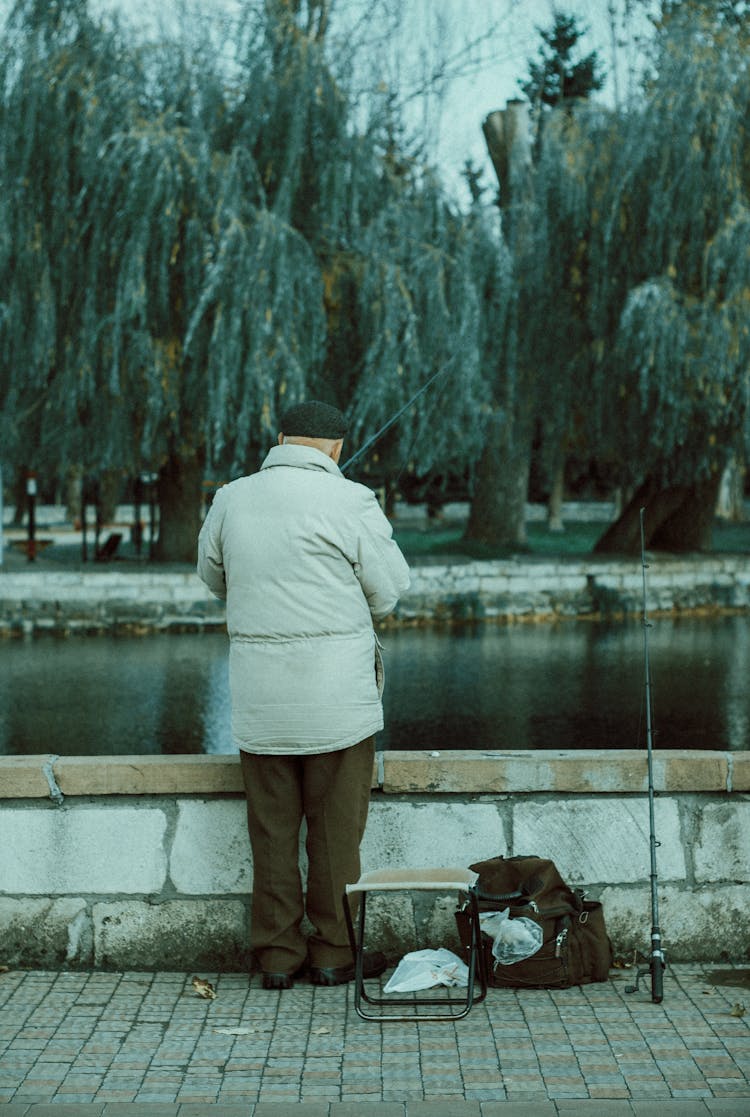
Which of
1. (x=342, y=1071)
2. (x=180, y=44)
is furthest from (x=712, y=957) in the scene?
(x=180, y=44)

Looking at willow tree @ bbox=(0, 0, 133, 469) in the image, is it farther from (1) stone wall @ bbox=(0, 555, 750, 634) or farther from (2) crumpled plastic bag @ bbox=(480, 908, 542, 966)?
(2) crumpled plastic bag @ bbox=(480, 908, 542, 966)

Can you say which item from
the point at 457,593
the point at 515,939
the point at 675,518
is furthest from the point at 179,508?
the point at 515,939

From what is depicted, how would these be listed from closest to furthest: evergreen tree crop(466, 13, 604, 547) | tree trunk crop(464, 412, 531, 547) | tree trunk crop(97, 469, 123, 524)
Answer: evergreen tree crop(466, 13, 604, 547), tree trunk crop(464, 412, 531, 547), tree trunk crop(97, 469, 123, 524)

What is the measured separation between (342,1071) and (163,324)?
57.9 ft

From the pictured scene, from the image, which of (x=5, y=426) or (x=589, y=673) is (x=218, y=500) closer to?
(x=589, y=673)

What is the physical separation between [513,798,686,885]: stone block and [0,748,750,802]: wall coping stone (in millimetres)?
70

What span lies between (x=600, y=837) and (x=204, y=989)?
151 cm

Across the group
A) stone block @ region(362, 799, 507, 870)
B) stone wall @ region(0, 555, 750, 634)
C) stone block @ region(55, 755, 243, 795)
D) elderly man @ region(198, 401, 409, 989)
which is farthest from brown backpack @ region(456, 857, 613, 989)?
stone wall @ region(0, 555, 750, 634)

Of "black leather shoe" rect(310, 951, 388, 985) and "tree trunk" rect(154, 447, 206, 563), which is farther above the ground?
"tree trunk" rect(154, 447, 206, 563)

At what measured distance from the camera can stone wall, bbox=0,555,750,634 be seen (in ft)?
70.4

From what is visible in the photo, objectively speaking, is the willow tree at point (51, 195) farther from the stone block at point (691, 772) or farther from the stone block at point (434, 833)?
the stone block at point (691, 772)

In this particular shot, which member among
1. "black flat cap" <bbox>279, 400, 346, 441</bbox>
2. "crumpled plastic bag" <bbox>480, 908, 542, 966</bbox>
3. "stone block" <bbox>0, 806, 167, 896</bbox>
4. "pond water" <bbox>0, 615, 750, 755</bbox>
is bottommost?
"pond water" <bbox>0, 615, 750, 755</bbox>

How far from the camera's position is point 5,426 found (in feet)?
71.2

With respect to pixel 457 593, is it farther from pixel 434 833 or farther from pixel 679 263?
pixel 434 833
